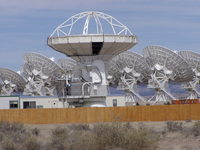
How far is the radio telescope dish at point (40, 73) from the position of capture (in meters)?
93.4

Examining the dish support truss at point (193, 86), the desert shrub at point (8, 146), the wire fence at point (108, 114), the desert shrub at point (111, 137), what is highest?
the dish support truss at point (193, 86)

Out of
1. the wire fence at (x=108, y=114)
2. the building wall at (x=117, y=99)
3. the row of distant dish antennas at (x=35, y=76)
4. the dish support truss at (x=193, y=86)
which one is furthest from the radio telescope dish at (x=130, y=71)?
the wire fence at (x=108, y=114)

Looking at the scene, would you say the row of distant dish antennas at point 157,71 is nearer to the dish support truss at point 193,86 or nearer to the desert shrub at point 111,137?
the dish support truss at point 193,86

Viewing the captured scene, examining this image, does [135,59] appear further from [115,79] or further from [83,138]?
[83,138]

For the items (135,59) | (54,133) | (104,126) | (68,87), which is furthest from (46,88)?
(104,126)

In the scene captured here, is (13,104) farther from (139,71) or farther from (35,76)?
(139,71)

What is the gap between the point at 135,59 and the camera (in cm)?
9356

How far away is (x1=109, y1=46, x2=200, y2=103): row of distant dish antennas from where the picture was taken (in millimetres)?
85312

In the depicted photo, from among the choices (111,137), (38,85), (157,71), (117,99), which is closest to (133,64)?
(157,71)

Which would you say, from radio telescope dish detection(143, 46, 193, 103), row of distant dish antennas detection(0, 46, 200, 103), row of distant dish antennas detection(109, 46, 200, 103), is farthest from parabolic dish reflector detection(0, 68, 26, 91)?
radio telescope dish detection(143, 46, 193, 103)

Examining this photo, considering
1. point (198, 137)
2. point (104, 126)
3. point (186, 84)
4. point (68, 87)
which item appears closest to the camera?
point (104, 126)

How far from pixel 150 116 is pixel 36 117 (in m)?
10.1

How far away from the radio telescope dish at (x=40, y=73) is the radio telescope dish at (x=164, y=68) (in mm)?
14237

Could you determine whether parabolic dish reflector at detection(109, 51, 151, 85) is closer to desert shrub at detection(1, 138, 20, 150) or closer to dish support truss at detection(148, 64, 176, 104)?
dish support truss at detection(148, 64, 176, 104)
